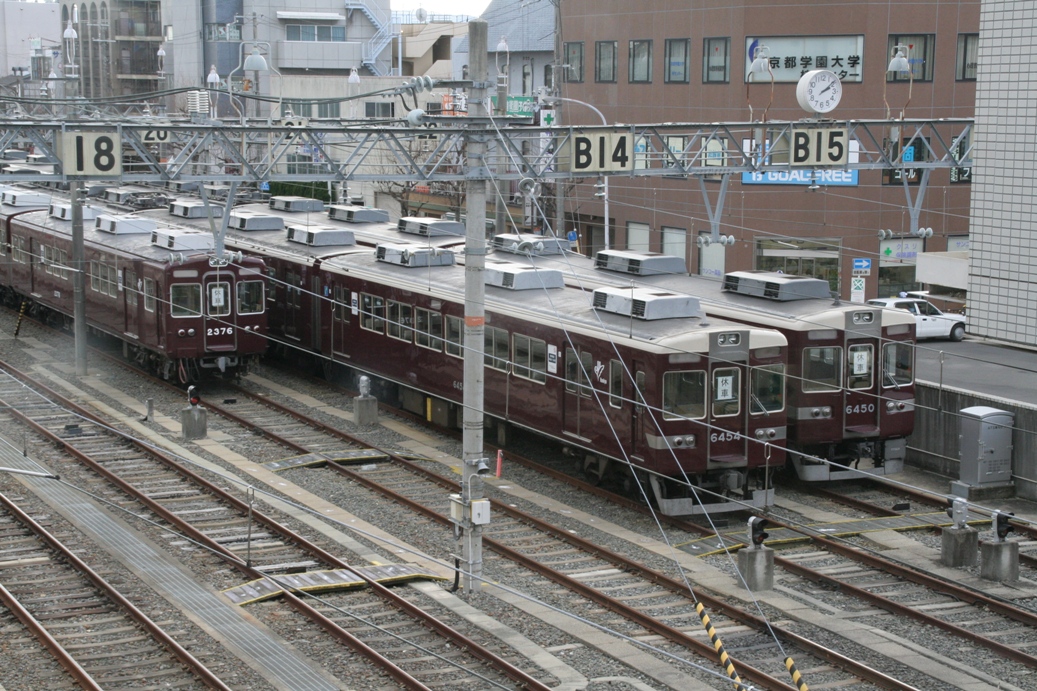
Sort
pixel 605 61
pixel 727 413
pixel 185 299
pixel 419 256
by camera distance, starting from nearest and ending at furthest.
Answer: pixel 727 413
pixel 419 256
pixel 185 299
pixel 605 61

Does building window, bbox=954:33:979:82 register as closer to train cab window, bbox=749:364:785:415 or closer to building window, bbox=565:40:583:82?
building window, bbox=565:40:583:82

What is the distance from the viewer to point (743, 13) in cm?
4059

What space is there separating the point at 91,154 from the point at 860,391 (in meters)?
11.2

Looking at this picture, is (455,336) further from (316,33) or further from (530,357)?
(316,33)

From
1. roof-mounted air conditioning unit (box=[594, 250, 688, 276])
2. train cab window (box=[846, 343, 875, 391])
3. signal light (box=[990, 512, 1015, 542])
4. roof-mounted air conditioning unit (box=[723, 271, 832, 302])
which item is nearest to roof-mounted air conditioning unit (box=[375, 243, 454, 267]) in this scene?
roof-mounted air conditioning unit (box=[594, 250, 688, 276])

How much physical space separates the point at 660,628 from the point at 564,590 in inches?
67.6

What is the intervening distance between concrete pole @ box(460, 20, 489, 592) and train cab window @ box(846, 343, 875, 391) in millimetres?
6473

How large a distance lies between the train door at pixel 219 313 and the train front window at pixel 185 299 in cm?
18

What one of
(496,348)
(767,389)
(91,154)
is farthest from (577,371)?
(91,154)

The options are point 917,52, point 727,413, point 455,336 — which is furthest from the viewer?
point 917,52

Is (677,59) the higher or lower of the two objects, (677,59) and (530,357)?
the higher

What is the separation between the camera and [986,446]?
1941cm

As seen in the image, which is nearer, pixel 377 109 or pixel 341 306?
pixel 341 306

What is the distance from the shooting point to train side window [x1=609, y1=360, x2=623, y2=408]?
18.1 m
